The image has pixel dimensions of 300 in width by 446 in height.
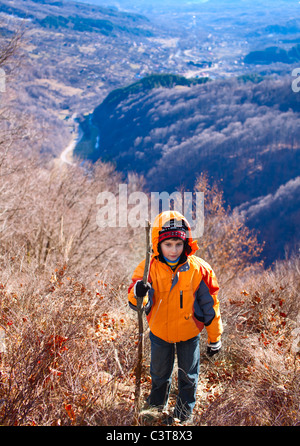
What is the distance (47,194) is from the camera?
15.0 metres

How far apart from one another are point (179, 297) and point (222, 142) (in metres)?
63.9

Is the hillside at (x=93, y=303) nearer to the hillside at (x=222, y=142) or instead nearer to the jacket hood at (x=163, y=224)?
the jacket hood at (x=163, y=224)

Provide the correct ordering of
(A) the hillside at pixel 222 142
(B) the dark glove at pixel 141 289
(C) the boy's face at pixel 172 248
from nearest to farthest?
(B) the dark glove at pixel 141 289
(C) the boy's face at pixel 172 248
(A) the hillside at pixel 222 142

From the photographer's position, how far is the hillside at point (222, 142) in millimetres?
48344

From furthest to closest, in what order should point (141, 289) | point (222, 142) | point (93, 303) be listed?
point (222, 142)
point (93, 303)
point (141, 289)

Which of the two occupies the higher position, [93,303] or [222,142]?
[222,142]

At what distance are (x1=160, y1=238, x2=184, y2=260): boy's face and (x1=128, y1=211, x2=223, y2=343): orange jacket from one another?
0.08 m

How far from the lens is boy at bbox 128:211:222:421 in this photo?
97.6 inches

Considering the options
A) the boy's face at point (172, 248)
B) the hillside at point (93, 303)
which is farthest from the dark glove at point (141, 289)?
the hillside at point (93, 303)

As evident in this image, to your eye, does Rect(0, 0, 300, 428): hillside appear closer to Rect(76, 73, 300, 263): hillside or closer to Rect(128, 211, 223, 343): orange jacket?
Rect(128, 211, 223, 343): orange jacket

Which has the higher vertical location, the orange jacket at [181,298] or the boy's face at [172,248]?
the boy's face at [172,248]

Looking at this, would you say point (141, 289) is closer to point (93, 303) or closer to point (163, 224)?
point (163, 224)

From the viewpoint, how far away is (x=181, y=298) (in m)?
2.46

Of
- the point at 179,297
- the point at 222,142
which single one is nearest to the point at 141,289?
the point at 179,297
